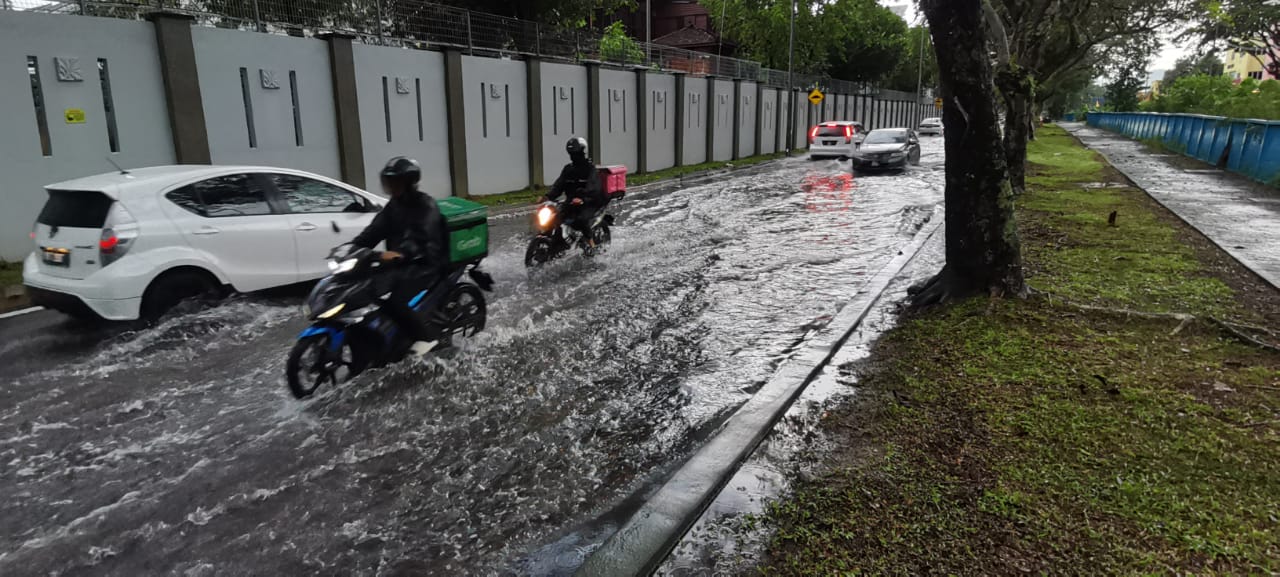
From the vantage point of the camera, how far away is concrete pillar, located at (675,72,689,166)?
1080 inches

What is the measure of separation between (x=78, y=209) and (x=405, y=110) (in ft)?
33.4

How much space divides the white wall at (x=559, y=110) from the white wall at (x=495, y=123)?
33.6 inches

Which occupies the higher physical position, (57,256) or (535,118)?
(535,118)

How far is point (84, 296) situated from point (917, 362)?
22.1 ft

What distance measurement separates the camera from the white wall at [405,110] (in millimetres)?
15078

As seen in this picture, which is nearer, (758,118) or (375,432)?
(375,432)

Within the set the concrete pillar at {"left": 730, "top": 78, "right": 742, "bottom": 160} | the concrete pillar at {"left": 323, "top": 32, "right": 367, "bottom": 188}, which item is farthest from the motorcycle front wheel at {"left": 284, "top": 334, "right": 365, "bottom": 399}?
the concrete pillar at {"left": 730, "top": 78, "right": 742, "bottom": 160}

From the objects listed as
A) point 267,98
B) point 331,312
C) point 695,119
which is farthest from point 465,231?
point 695,119

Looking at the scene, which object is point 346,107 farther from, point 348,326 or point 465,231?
point 348,326

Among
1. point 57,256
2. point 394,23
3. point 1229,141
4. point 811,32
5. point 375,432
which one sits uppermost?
point 811,32

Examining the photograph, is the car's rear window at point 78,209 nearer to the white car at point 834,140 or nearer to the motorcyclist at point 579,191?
the motorcyclist at point 579,191

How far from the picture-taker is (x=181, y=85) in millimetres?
11586

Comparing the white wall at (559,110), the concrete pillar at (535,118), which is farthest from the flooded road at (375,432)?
the white wall at (559,110)

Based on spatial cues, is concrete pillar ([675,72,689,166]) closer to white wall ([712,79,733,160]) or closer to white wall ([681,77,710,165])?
white wall ([681,77,710,165])
